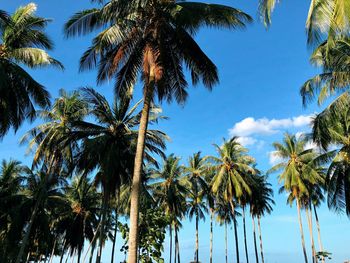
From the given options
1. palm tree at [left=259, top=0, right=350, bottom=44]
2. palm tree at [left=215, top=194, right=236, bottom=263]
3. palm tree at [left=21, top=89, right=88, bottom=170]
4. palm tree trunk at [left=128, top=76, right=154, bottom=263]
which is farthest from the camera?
palm tree at [left=215, top=194, right=236, bottom=263]

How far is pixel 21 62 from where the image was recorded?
15.5m

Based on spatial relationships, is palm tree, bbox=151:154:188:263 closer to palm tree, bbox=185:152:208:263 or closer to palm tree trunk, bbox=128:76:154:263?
palm tree, bbox=185:152:208:263

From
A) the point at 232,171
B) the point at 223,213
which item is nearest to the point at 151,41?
the point at 232,171

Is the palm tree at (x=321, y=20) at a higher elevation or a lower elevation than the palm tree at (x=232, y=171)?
lower

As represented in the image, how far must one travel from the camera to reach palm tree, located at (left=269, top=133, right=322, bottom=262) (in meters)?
32.3

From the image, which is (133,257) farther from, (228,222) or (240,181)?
(228,222)

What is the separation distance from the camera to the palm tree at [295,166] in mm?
32281

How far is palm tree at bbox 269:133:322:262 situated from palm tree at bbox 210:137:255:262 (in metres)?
3.77

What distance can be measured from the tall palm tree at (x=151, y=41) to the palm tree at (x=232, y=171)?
19566 millimetres

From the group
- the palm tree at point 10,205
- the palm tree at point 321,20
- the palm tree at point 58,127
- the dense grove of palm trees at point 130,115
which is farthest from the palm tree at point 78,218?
the palm tree at point 321,20

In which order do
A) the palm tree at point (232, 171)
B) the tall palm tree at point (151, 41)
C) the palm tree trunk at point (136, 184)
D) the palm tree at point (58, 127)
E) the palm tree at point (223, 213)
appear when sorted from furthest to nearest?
1. the palm tree at point (223, 213)
2. the palm tree at point (232, 171)
3. the palm tree at point (58, 127)
4. the tall palm tree at point (151, 41)
5. the palm tree trunk at point (136, 184)

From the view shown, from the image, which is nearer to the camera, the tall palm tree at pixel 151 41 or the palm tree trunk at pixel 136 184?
the palm tree trunk at pixel 136 184

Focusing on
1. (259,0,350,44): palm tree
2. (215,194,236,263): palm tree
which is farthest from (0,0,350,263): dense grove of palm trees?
(215,194,236,263): palm tree

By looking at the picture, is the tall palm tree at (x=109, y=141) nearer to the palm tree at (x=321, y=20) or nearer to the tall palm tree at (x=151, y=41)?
the tall palm tree at (x=151, y=41)
